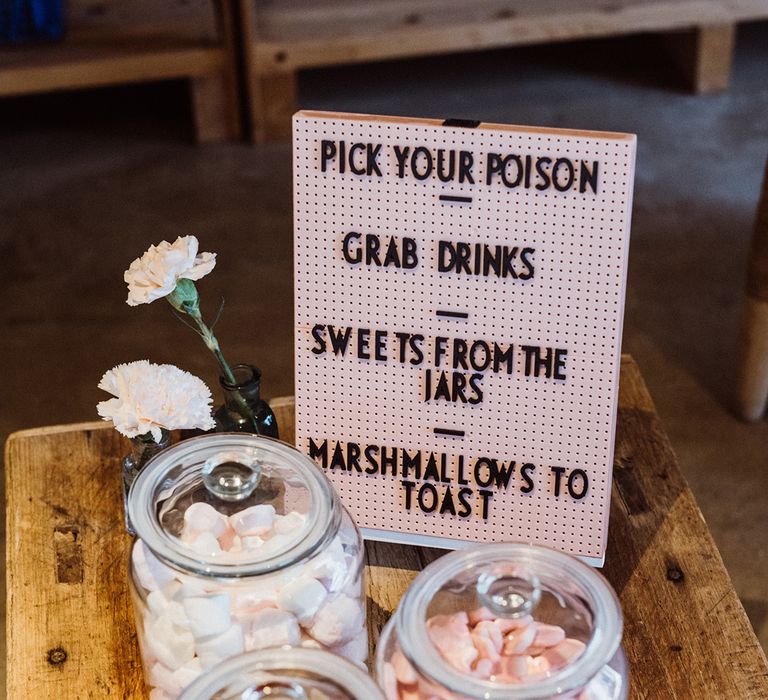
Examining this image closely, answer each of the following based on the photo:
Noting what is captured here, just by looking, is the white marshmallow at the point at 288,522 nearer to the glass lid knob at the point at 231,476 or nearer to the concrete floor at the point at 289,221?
the glass lid knob at the point at 231,476

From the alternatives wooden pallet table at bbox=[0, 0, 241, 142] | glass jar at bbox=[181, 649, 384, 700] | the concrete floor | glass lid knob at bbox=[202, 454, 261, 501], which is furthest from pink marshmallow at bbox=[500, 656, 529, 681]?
wooden pallet table at bbox=[0, 0, 241, 142]

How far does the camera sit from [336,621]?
85cm

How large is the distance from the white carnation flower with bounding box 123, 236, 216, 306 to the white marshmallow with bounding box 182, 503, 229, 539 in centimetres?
21

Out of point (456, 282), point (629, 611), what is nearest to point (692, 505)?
point (629, 611)

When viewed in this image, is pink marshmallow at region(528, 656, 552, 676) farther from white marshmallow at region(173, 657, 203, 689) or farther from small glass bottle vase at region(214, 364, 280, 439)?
small glass bottle vase at region(214, 364, 280, 439)

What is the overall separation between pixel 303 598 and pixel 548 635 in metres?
0.17

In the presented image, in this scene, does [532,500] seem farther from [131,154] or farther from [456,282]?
[131,154]

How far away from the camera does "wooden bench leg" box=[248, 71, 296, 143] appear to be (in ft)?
10.2

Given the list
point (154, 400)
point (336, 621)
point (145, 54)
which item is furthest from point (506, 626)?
point (145, 54)

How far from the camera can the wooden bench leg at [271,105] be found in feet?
10.2

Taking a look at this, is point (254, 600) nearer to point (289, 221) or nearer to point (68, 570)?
point (68, 570)

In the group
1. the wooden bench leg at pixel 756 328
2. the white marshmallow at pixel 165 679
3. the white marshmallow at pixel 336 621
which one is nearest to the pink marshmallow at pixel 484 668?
the white marshmallow at pixel 336 621

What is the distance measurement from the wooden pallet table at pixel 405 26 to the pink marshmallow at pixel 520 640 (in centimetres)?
246

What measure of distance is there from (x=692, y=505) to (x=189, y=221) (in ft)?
6.38
